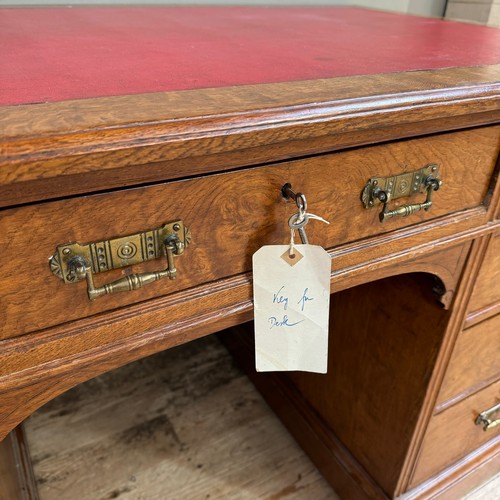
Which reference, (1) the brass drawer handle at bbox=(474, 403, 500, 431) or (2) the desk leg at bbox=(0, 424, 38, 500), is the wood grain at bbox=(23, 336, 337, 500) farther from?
(1) the brass drawer handle at bbox=(474, 403, 500, 431)

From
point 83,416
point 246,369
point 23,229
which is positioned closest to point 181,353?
point 246,369

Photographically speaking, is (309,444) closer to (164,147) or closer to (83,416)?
(83,416)

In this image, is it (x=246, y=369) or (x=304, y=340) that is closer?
(x=304, y=340)

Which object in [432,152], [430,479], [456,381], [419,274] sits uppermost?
[432,152]

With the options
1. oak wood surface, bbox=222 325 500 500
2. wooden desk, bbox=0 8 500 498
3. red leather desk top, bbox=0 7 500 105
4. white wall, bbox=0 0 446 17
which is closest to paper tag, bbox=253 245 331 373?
wooden desk, bbox=0 8 500 498

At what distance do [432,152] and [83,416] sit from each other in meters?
0.95

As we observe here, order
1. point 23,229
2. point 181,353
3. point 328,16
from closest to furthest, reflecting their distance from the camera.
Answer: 1. point 23,229
2. point 328,16
3. point 181,353

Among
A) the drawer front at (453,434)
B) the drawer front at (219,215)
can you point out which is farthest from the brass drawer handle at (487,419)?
the drawer front at (219,215)

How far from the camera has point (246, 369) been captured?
1256 mm

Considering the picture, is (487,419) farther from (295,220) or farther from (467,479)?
(295,220)

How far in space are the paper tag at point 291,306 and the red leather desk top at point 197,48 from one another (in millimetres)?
175

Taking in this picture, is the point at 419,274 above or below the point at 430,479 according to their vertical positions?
above

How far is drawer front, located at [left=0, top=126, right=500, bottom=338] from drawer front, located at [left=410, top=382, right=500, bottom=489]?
422mm

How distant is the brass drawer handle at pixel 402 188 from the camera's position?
0.51m
